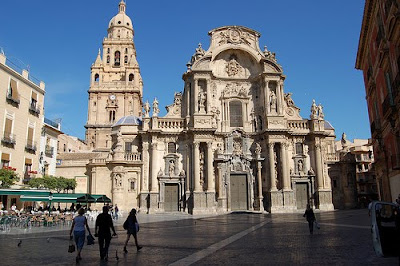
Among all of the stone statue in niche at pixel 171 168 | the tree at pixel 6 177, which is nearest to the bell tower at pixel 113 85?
the stone statue in niche at pixel 171 168

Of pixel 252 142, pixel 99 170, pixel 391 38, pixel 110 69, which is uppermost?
pixel 110 69

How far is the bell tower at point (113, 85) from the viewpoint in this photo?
2419 inches

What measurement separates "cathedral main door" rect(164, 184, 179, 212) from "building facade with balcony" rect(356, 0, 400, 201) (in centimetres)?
1891

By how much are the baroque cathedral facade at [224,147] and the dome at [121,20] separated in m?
39.9

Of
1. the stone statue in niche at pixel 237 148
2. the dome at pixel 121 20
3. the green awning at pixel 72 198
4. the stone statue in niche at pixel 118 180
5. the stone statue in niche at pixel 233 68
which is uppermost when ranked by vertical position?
the dome at pixel 121 20

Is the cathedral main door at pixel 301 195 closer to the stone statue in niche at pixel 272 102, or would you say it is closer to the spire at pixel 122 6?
the stone statue in niche at pixel 272 102

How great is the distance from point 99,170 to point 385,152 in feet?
84.5

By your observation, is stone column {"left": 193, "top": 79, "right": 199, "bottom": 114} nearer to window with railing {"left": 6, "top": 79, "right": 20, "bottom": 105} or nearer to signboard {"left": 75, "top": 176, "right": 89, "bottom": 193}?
signboard {"left": 75, "top": 176, "right": 89, "bottom": 193}

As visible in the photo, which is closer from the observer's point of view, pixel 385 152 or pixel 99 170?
pixel 385 152

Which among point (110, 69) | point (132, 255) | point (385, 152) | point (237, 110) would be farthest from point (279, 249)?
point (110, 69)

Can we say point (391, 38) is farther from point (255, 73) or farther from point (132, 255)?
point (255, 73)

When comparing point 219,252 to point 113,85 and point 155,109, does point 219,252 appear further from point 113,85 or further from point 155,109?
point 113,85

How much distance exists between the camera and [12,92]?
2961cm

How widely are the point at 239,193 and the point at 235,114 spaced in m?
8.69
